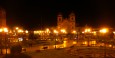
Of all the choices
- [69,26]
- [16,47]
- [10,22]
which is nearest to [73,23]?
[69,26]

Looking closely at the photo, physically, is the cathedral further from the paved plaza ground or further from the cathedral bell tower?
the paved plaza ground

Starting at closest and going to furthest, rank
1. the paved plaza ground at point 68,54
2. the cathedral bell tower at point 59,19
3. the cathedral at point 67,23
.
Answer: the paved plaza ground at point 68,54 → the cathedral at point 67,23 → the cathedral bell tower at point 59,19

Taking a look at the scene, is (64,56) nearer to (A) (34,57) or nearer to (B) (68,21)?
(A) (34,57)

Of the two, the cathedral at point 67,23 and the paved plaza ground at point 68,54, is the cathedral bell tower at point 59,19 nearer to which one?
the cathedral at point 67,23

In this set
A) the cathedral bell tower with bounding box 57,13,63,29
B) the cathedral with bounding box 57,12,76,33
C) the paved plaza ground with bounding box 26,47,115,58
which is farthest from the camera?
the cathedral bell tower with bounding box 57,13,63,29

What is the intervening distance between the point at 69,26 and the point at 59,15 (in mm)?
5616

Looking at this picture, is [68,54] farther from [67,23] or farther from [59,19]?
[59,19]

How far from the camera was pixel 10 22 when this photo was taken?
85500mm

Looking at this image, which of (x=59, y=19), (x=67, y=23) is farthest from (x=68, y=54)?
(x=59, y=19)

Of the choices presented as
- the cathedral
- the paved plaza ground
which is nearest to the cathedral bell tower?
the cathedral

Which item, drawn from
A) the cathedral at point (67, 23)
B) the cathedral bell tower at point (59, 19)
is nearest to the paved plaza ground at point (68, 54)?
the cathedral at point (67, 23)

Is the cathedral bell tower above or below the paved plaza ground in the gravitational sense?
above

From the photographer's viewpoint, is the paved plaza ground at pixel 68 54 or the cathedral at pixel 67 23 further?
the cathedral at pixel 67 23

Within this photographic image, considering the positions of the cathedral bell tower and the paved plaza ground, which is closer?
the paved plaza ground
